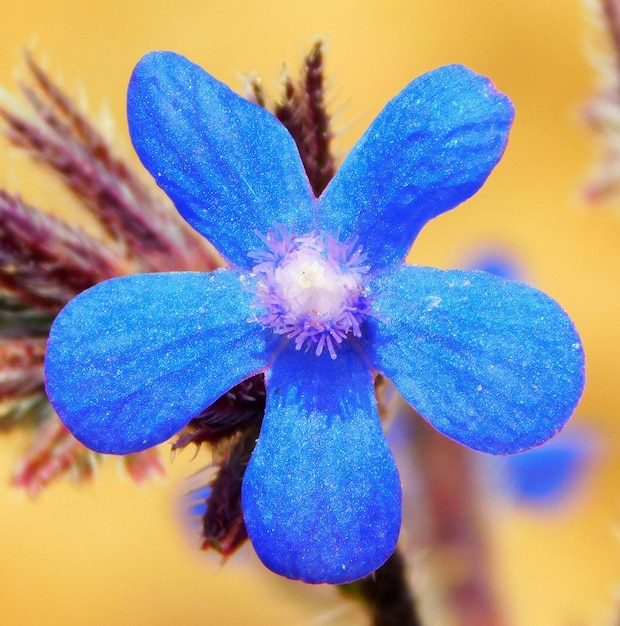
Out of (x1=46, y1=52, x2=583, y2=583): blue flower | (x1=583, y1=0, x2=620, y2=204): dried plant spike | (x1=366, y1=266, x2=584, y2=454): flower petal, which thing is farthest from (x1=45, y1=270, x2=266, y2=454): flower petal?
(x1=583, y1=0, x2=620, y2=204): dried plant spike

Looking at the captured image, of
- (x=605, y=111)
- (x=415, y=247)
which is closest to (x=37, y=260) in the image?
(x=605, y=111)

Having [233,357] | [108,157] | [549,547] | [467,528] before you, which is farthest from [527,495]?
[233,357]

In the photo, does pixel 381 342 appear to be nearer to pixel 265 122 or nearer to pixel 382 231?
pixel 382 231

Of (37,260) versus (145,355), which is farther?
(37,260)

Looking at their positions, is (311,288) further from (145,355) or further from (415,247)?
(415,247)

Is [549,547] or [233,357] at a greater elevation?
[233,357]

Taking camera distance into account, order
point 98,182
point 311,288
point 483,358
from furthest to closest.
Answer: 1. point 98,182
2. point 311,288
3. point 483,358

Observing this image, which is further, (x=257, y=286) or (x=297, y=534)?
(x=257, y=286)

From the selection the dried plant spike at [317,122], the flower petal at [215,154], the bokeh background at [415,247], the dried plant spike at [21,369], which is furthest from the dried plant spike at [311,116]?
the bokeh background at [415,247]
